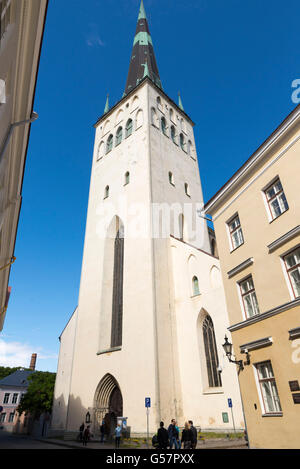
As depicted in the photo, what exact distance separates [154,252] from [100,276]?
16.1 feet

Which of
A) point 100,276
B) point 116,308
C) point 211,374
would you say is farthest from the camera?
point 100,276

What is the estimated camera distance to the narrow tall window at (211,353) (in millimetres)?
14734

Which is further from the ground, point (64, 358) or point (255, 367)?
point (64, 358)

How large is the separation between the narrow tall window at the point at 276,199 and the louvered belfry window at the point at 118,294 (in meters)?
12.5

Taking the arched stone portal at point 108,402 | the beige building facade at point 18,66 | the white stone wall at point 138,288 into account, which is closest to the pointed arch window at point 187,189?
the white stone wall at point 138,288

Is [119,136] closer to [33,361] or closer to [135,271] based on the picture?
[135,271]

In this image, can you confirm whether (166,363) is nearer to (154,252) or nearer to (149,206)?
(154,252)

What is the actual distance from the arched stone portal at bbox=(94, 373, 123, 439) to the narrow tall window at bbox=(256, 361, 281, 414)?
33.7 feet

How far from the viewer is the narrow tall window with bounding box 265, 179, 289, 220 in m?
8.46

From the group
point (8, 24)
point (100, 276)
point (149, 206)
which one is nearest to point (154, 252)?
point (149, 206)

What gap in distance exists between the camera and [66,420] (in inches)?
694

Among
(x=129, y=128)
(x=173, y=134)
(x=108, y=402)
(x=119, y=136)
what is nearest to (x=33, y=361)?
(x=108, y=402)

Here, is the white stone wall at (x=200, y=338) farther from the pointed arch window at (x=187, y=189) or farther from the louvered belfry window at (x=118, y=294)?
the pointed arch window at (x=187, y=189)

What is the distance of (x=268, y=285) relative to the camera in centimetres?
824
